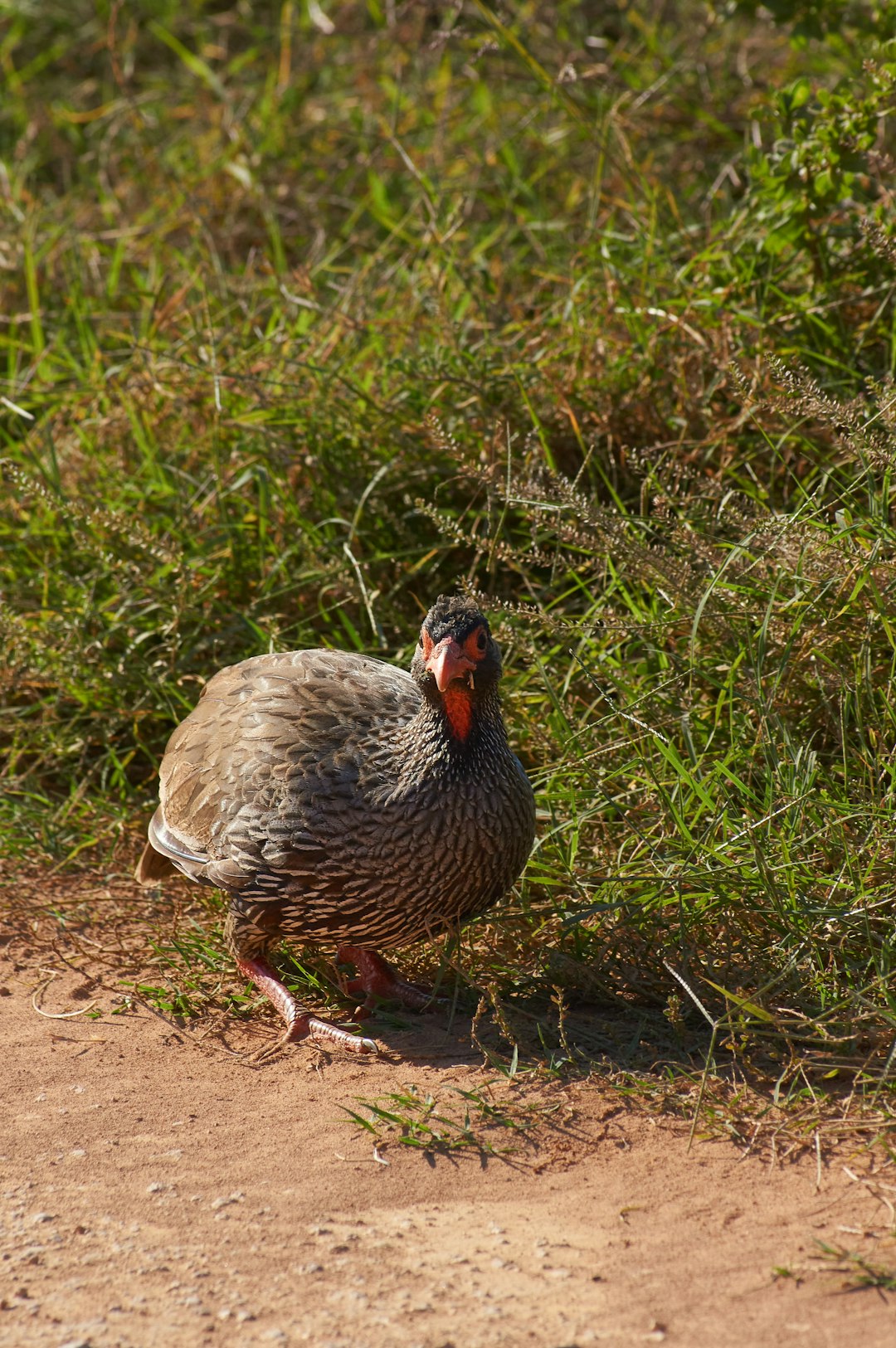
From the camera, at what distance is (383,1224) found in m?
2.73

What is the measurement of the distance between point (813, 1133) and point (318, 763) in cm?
146

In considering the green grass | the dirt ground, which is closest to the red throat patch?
the green grass

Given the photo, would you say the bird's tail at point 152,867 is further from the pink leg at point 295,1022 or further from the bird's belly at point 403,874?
the bird's belly at point 403,874

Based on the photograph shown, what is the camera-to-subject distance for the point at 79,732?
15.8 ft

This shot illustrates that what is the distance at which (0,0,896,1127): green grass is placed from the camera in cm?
353

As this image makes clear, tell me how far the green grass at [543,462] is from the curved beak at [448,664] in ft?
1.02

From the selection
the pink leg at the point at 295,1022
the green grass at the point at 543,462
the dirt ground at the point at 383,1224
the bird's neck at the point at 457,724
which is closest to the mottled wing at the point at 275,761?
the bird's neck at the point at 457,724

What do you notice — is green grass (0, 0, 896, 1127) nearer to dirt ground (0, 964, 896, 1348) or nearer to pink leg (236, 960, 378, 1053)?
pink leg (236, 960, 378, 1053)

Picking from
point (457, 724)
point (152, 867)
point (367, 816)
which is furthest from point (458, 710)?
point (152, 867)

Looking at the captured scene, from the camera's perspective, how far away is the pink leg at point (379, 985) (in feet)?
12.1

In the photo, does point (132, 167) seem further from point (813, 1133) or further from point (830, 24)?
point (813, 1133)

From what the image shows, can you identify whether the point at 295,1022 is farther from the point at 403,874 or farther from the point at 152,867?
the point at 152,867

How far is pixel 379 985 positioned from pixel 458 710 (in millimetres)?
797

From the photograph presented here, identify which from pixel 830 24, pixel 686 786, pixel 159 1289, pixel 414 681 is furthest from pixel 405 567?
pixel 159 1289
